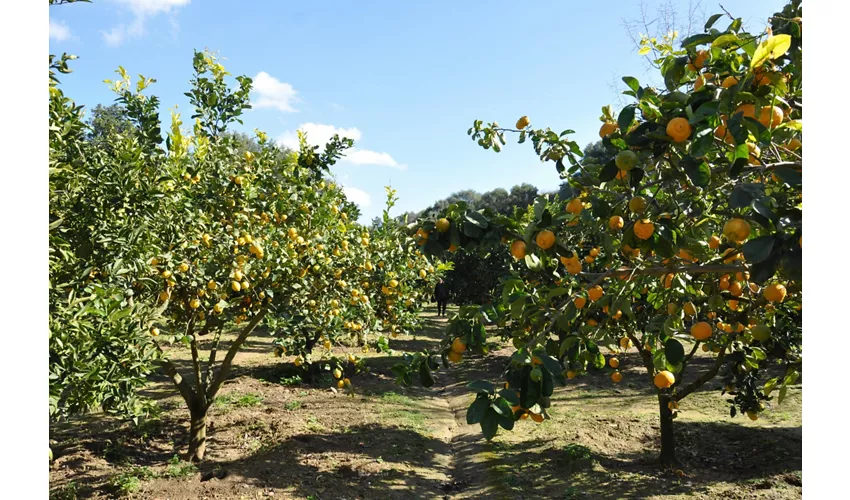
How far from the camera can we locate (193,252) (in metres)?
4.35

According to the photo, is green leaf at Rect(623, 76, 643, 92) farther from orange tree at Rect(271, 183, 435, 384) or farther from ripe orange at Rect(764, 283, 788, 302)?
Result: orange tree at Rect(271, 183, 435, 384)

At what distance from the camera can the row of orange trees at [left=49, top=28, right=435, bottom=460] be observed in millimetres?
2590

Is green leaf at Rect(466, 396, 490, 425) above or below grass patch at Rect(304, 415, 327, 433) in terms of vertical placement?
above

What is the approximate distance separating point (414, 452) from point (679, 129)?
5.25 meters

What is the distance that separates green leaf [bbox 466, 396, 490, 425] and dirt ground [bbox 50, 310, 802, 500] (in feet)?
12.1

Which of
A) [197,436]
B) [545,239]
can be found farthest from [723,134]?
[197,436]

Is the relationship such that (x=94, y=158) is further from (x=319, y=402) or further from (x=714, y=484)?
(x=714, y=484)

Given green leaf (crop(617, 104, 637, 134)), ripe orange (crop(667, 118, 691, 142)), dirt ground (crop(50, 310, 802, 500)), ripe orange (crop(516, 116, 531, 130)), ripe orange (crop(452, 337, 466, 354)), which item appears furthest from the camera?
dirt ground (crop(50, 310, 802, 500))

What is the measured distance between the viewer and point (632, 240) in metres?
1.94

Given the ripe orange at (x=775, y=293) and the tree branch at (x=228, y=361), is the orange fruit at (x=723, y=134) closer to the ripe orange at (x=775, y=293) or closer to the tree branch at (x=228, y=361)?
the ripe orange at (x=775, y=293)

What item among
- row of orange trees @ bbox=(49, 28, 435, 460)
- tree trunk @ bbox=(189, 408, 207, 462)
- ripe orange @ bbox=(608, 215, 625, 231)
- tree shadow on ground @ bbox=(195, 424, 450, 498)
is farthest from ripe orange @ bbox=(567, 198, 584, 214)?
tree trunk @ bbox=(189, 408, 207, 462)

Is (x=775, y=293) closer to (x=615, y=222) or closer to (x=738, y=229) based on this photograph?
(x=738, y=229)

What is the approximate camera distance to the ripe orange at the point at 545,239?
1.89 meters

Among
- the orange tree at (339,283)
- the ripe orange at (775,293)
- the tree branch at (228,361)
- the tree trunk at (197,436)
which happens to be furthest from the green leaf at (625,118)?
the tree trunk at (197,436)
